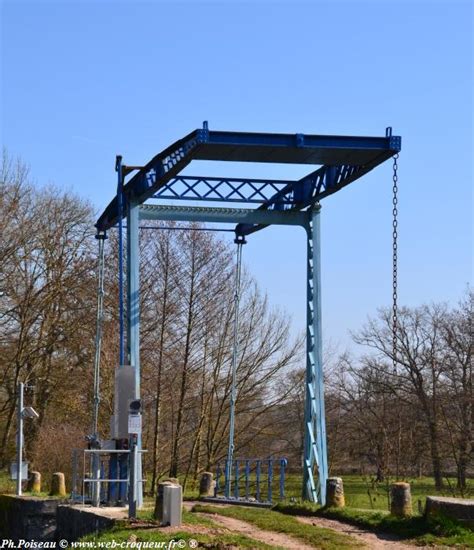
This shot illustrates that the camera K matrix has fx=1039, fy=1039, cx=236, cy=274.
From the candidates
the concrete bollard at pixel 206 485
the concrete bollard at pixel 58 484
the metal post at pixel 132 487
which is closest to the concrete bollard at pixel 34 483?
the concrete bollard at pixel 58 484

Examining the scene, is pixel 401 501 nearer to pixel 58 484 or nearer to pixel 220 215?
pixel 220 215

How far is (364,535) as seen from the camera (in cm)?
1555

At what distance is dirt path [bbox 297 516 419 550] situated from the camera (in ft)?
48.0

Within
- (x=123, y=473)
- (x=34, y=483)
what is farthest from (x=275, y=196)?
(x=34, y=483)

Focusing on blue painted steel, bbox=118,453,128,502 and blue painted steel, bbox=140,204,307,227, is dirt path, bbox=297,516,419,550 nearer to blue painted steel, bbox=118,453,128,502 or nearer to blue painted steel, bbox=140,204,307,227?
blue painted steel, bbox=118,453,128,502

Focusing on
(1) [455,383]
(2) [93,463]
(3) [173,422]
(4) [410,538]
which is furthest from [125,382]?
(1) [455,383]

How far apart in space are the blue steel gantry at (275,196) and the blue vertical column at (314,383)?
0.07 ft

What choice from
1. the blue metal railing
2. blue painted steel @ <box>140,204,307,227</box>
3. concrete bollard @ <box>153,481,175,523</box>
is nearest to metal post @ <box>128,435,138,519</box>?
concrete bollard @ <box>153,481,175,523</box>

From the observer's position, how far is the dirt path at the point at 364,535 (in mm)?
14617

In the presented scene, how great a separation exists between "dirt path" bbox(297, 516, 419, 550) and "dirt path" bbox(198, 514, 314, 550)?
34.3 inches

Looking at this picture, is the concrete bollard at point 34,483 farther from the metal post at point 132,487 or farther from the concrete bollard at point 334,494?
the concrete bollard at point 334,494

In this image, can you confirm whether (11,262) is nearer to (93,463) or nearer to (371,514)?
(93,463)

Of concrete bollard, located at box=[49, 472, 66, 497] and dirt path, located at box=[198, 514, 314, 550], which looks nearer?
dirt path, located at box=[198, 514, 314, 550]

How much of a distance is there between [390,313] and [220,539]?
3411 centimetres
